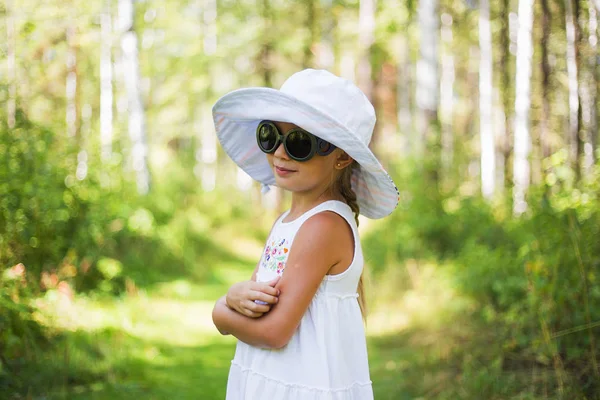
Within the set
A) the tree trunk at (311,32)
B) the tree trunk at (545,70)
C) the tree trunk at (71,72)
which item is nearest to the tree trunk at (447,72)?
the tree trunk at (311,32)

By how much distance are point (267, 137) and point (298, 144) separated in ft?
0.41

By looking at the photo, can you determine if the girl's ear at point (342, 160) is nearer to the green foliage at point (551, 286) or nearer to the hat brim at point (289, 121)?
the hat brim at point (289, 121)

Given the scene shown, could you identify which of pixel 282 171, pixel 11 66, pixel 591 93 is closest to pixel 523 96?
pixel 591 93

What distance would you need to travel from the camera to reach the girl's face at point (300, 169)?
2.12 metres

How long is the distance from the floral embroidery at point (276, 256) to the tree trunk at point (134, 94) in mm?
8376

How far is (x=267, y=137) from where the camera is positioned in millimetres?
2143

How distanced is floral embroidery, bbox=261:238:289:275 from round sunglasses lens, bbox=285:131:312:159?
0.29 m

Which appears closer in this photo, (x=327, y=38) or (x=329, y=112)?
(x=329, y=112)

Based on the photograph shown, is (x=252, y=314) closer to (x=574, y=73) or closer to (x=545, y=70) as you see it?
(x=574, y=73)

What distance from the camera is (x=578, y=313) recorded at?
141 inches

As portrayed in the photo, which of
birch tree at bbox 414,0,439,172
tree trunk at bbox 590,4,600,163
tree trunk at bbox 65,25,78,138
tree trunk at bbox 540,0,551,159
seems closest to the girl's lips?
tree trunk at bbox 590,4,600,163

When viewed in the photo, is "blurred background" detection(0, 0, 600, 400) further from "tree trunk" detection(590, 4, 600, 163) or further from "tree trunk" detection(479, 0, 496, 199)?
"tree trunk" detection(479, 0, 496, 199)

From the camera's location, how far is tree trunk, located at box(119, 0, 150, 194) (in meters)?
10.6

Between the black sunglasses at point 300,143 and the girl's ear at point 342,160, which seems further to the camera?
the girl's ear at point 342,160
